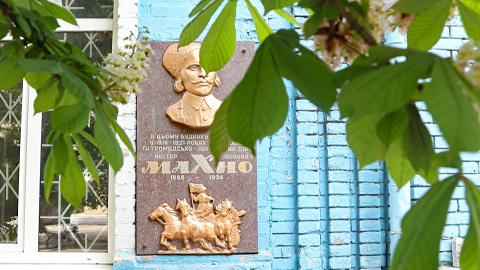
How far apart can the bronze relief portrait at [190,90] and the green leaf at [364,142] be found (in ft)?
11.1

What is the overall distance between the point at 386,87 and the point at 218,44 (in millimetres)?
438

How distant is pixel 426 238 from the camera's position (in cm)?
46

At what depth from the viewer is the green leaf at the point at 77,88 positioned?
699 mm

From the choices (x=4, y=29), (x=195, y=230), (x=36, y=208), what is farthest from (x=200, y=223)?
(x=4, y=29)

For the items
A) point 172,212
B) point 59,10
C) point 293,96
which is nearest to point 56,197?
point 172,212

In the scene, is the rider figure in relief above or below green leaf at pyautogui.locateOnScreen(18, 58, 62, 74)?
below

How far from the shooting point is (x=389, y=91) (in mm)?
462

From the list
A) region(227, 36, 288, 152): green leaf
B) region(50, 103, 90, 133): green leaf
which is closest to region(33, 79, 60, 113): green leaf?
region(50, 103, 90, 133): green leaf

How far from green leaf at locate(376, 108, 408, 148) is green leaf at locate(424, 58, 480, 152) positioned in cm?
7

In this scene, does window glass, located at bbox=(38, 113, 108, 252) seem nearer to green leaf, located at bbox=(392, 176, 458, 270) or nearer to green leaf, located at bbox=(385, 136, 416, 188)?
green leaf, located at bbox=(385, 136, 416, 188)

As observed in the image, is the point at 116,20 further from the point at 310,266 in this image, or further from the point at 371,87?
the point at 371,87

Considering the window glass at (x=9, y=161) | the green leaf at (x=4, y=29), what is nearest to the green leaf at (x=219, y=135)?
the green leaf at (x=4, y=29)

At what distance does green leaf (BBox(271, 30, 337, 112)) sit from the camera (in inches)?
20.8

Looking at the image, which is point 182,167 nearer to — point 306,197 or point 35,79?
point 306,197
